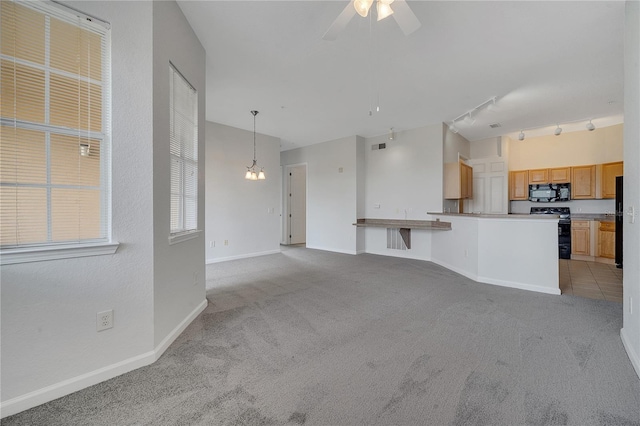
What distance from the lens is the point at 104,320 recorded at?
68.2 inches

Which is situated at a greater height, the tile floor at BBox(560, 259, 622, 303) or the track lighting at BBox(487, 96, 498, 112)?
the track lighting at BBox(487, 96, 498, 112)

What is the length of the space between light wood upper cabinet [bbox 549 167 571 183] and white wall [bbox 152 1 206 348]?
762 cm

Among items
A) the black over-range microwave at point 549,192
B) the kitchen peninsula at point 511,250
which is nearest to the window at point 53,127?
the kitchen peninsula at point 511,250

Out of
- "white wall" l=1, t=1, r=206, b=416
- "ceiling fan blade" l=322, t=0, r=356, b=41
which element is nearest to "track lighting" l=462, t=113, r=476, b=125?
"ceiling fan blade" l=322, t=0, r=356, b=41

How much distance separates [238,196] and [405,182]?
3718 mm

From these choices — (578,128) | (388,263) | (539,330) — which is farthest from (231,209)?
(578,128)

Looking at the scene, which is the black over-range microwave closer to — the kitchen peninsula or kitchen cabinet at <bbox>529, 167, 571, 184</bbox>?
kitchen cabinet at <bbox>529, 167, 571, 184</bbox>

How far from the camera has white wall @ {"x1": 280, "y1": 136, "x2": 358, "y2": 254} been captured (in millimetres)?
6516

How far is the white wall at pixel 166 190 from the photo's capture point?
6.47 ft

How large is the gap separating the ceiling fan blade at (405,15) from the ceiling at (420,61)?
2.08 ft

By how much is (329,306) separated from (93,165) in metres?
2.47

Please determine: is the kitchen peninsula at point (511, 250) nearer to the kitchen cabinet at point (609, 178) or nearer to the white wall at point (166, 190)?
the kitchen cabinet at point (609, 178)

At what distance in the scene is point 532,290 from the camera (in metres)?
3.65

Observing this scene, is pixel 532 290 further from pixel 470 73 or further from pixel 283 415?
pixel 283 415
